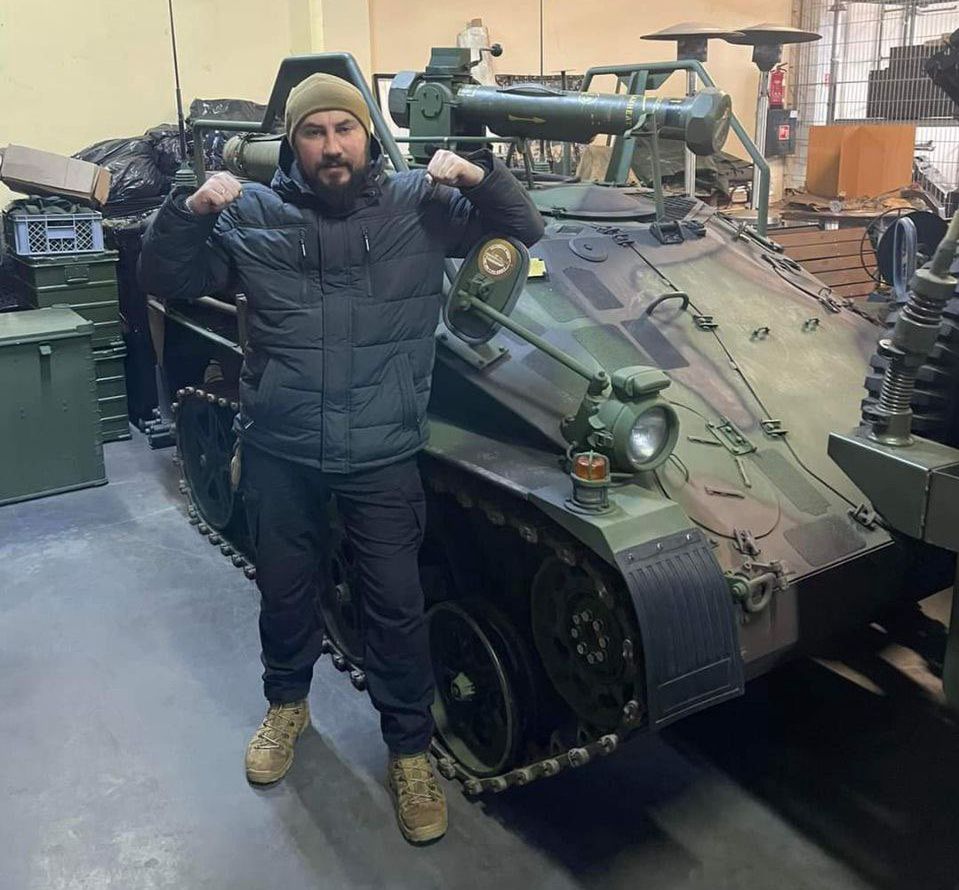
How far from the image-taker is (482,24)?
27.9 ft

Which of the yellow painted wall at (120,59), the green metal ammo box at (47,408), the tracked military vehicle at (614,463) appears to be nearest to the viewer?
the tracked military vehicle at (614,463)

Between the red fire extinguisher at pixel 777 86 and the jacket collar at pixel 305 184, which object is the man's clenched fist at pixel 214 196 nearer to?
the jacket collar at pixel 305 184

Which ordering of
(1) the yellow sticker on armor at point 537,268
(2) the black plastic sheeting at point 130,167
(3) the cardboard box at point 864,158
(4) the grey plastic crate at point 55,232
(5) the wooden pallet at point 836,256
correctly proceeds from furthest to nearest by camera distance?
1. (3) the cardboard box at point 864,158
2. (2) the black plastic sheeting at point 130,167
3. (5) the wooden pallet at point 836,256
4. (4) the grey plastic crate at point 55,232
5. (1) the yellow sticker on armor at point 537,268

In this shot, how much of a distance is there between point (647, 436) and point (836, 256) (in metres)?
4.57

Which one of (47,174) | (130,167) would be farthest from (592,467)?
(130,167)

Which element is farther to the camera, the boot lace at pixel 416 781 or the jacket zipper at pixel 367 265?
the boot lace at pixel 416 781

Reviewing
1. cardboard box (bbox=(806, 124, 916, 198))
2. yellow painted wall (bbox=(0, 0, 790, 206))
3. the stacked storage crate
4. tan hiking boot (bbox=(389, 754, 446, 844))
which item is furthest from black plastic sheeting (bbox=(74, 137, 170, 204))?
cardboard box (bbox=(806, 124, 916, 198))

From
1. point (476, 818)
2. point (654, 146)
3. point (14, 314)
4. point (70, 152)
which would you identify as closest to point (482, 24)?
point (70, 152)

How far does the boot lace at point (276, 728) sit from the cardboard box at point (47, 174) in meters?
3.70

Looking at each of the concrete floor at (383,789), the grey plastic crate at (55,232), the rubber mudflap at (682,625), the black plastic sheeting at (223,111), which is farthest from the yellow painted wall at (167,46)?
the rubber mudflap at (682,625)

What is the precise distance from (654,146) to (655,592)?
1.64 meters

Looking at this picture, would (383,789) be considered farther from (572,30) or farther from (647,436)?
(572,30)

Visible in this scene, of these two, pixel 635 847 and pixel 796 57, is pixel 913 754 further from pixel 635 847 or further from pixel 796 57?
pixel 796 57

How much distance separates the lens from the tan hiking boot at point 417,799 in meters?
2.75
